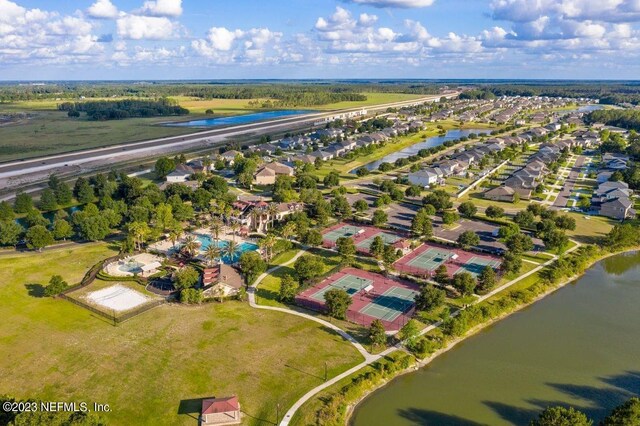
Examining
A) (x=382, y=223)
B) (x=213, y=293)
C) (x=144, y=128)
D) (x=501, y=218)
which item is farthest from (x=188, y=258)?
(x=144, y=128)

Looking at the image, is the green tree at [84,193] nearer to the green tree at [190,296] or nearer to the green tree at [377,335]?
the green tree at [190,296]

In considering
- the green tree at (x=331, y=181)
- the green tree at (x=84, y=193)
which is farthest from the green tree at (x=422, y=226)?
the green tree at (x=84, y=193)

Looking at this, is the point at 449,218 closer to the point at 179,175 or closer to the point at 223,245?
the point at 223,245

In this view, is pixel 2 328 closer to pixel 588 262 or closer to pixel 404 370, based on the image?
pixel 404 370

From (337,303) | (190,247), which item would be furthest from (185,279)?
(337,303)

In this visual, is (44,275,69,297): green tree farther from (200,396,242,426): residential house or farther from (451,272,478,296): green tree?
(451,272,478,296): green tree

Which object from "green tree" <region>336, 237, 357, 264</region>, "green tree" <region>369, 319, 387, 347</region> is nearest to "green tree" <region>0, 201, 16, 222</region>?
"green tree" <region>336, 237, 357, 264</region>

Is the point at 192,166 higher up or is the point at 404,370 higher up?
the point at 192,166
